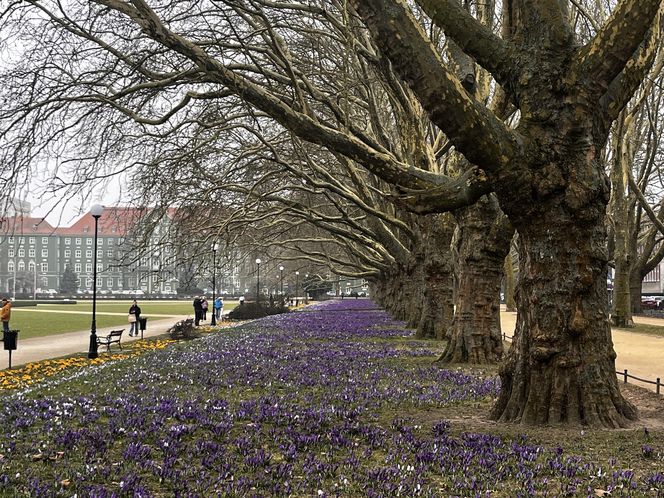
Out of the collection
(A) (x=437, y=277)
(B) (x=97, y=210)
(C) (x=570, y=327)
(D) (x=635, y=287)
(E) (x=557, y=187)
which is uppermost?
(B) (x=97, y=210)

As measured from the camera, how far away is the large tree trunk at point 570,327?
21.5ft

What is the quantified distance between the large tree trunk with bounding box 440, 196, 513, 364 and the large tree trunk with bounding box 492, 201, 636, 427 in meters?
4.26

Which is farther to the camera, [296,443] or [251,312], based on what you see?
[251,312]

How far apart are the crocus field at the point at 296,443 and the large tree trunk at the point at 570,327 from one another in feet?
1.61

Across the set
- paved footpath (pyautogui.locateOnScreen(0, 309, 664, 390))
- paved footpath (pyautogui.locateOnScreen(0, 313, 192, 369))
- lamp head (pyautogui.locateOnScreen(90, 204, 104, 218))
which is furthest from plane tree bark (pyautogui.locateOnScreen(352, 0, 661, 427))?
lamp head (pyautogui.locateOnScreen(90, 204, 104, 218))

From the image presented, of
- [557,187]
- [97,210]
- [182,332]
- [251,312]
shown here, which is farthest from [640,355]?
[251,312]

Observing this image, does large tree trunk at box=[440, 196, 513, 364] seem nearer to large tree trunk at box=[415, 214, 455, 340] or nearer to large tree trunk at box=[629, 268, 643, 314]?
large tree trunk at box=[415, 214, 455, 340]

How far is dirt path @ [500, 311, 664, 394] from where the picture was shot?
12.6 metres

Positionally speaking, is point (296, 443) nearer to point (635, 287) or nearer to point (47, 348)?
point (47, 348)

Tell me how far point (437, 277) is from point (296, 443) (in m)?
11.6

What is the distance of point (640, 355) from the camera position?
16.0 meters

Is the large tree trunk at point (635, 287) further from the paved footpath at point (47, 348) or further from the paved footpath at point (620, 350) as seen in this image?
the paved footpath at point (47, 348)

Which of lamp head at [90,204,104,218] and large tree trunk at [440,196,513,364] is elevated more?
lamp head at [90,204,104,218]

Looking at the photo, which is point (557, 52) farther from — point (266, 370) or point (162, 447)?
point (266, 370)
